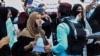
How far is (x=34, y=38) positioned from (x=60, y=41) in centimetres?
55

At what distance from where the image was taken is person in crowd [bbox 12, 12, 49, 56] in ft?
20.8

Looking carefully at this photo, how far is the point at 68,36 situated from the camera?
6.08m

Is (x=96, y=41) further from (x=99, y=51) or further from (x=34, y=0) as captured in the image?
(x=34, y=0)

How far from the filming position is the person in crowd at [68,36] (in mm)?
6000

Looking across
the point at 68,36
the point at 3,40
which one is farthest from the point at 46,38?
the point at 3,40

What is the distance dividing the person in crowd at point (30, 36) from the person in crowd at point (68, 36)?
0.24 metres

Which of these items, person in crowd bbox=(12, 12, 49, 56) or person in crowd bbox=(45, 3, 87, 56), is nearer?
person in crowd bbox=(45, 3, 87, 56)

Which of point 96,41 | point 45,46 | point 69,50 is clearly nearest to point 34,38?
point 45,46

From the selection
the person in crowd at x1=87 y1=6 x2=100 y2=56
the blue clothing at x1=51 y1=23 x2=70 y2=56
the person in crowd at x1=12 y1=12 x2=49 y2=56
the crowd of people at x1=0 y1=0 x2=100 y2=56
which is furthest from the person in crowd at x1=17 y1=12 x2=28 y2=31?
the blue clothing at x1=51 y1=23 x2=70 y2=56

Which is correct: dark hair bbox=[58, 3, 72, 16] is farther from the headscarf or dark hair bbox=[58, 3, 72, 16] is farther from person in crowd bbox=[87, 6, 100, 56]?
person in crowd bbox=[87, 6, 100, 56]

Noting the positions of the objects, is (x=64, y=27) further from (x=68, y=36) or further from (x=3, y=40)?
(x=3, y=40)

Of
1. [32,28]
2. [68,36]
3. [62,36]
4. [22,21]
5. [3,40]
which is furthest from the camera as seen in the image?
[22,21]

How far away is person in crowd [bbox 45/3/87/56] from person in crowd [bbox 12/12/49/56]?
9.4 inches

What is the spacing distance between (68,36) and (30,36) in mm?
684
